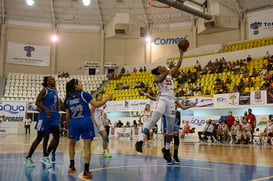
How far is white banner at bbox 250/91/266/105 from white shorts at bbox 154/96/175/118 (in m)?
11.7

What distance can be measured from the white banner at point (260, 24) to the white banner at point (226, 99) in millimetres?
10398

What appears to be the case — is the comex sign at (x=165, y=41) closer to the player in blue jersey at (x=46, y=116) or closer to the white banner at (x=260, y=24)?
the white banner at (x=260, y=24)

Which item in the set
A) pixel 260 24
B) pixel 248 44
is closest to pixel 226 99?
pixel 248 44

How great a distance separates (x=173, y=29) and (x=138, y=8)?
4.06 metres

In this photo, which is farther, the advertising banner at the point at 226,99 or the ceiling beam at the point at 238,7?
the ceiling beam at the point at 238,7

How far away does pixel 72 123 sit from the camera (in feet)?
16.9

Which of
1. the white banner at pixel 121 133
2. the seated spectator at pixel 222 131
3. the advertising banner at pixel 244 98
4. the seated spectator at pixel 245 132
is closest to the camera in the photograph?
the seated spectator at pixel 245 132

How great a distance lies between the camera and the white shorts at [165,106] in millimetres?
6434

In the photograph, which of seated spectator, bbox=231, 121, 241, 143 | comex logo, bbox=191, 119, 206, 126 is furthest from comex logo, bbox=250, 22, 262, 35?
seated spectator, bbox=231, 121, 241, 143

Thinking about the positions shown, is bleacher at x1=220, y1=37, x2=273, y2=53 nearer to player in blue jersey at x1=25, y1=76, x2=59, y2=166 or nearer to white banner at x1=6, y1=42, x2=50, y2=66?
white banner at x1=6, y1=42, x2=50, y2=66

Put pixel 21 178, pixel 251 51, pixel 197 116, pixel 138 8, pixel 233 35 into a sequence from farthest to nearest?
pixel 138 8 → pixel 233 35 → pixel 251 51 → pixel 197 116 → pixel 21 178

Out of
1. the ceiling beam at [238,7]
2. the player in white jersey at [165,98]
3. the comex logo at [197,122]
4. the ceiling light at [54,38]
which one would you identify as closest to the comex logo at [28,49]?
the ceiling light at [54,38]

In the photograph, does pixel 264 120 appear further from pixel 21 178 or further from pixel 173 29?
pixel 173 29

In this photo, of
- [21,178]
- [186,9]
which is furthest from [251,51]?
[21,178]
